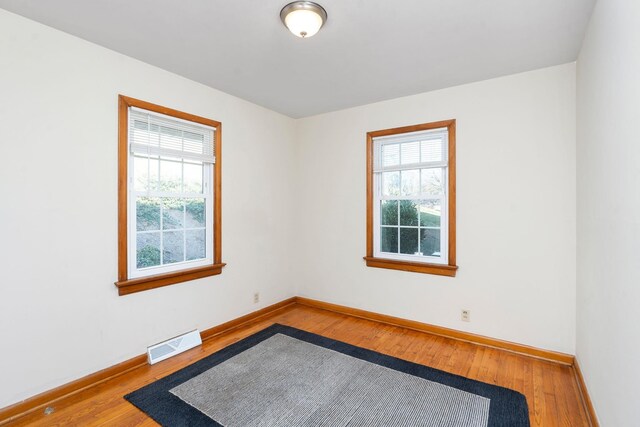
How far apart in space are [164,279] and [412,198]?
2668 mm

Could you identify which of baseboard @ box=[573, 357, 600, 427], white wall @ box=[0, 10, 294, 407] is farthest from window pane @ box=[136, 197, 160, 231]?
baseboard @ box=[573, 357, 600, 427]

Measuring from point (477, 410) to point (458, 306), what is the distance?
1.21m

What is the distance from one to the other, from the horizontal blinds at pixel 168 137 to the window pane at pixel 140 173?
2.9 inches

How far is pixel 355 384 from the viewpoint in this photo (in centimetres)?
235

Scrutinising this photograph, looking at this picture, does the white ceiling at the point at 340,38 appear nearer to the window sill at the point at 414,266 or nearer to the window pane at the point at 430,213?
the window pane at the point at 430,213

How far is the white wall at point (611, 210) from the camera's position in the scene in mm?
1293

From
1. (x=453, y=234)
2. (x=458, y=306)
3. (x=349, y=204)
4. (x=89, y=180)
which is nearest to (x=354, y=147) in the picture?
(x=349, y=204)

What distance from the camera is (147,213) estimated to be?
274cm

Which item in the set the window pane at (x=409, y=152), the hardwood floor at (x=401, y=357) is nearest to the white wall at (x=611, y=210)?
the hardwood floor at (x=401, y=357)

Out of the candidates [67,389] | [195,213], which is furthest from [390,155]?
[67,389]

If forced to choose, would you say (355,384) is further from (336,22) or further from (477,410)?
(336,22)

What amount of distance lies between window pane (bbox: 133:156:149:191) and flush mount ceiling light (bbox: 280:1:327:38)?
172cm

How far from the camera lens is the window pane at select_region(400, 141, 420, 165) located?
3.43m

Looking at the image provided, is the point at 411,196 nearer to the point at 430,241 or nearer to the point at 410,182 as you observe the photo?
the point at 410,182
